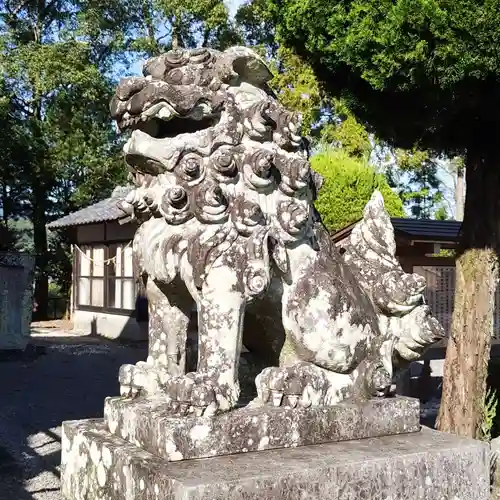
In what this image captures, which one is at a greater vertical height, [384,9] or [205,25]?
[205,25]

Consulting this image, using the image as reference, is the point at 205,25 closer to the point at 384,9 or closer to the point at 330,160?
the point at 330,160

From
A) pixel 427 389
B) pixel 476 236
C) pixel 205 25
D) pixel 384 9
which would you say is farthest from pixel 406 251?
pixel 205 25

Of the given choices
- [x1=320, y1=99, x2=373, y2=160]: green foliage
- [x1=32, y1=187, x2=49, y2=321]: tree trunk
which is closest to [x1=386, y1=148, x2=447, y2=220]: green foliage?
[x1=320, y1=99, x2=373, y2=160]: green foliage

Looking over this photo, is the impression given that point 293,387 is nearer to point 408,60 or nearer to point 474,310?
point 408,60

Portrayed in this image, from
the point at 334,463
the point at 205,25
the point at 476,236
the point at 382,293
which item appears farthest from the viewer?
the point at 205,25

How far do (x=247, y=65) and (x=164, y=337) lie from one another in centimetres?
87

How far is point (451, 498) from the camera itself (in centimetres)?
196

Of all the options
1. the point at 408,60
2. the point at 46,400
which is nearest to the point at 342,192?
the point at 46,400

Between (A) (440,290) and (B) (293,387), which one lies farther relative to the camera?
(A) (440,290)

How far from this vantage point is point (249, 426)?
5.90ft

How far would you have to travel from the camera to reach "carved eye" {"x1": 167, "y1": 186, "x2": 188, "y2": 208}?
192cm

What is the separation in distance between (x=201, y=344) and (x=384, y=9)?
122 inches

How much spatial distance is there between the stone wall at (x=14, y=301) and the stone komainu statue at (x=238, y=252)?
1022 centimetres

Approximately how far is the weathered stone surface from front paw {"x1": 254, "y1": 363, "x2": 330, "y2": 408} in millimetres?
26
